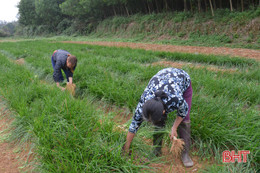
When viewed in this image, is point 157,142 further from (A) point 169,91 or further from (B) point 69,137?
(B) point 69,137

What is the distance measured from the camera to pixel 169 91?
4.81 feet

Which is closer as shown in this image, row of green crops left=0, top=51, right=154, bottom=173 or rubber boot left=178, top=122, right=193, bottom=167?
row of green crops left=0, top=51, right=154, bottom=173

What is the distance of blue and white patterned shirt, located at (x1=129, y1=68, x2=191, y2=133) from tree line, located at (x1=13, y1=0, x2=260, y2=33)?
43.7ft

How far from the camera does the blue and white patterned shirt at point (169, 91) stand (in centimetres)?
144

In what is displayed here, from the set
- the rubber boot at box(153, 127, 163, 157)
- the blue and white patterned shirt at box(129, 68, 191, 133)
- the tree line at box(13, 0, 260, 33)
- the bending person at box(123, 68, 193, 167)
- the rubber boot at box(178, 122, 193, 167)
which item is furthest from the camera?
the tree line at box(13, 0, 260, 33)

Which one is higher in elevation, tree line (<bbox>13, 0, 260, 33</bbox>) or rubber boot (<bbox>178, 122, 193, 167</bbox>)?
tree line (<bbox>13, 0, 260, 33</bbox>)

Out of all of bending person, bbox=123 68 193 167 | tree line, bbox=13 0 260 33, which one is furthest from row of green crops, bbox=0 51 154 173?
tree line, bbox=13 0 260 33

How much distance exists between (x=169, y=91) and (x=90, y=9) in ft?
90.4

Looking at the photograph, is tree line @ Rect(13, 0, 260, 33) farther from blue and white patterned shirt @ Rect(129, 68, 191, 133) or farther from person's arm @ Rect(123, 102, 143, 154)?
person's arm @ Rect(123, 102, 143, 154)

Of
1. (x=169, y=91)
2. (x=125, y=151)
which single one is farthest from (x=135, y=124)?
(x=169, y=91)

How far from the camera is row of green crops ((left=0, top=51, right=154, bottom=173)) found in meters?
1.57

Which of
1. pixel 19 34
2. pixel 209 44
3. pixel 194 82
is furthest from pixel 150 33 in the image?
pixel 19 34

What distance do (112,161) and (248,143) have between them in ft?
4.74

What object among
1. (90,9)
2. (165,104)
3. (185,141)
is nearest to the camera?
(165,104)
